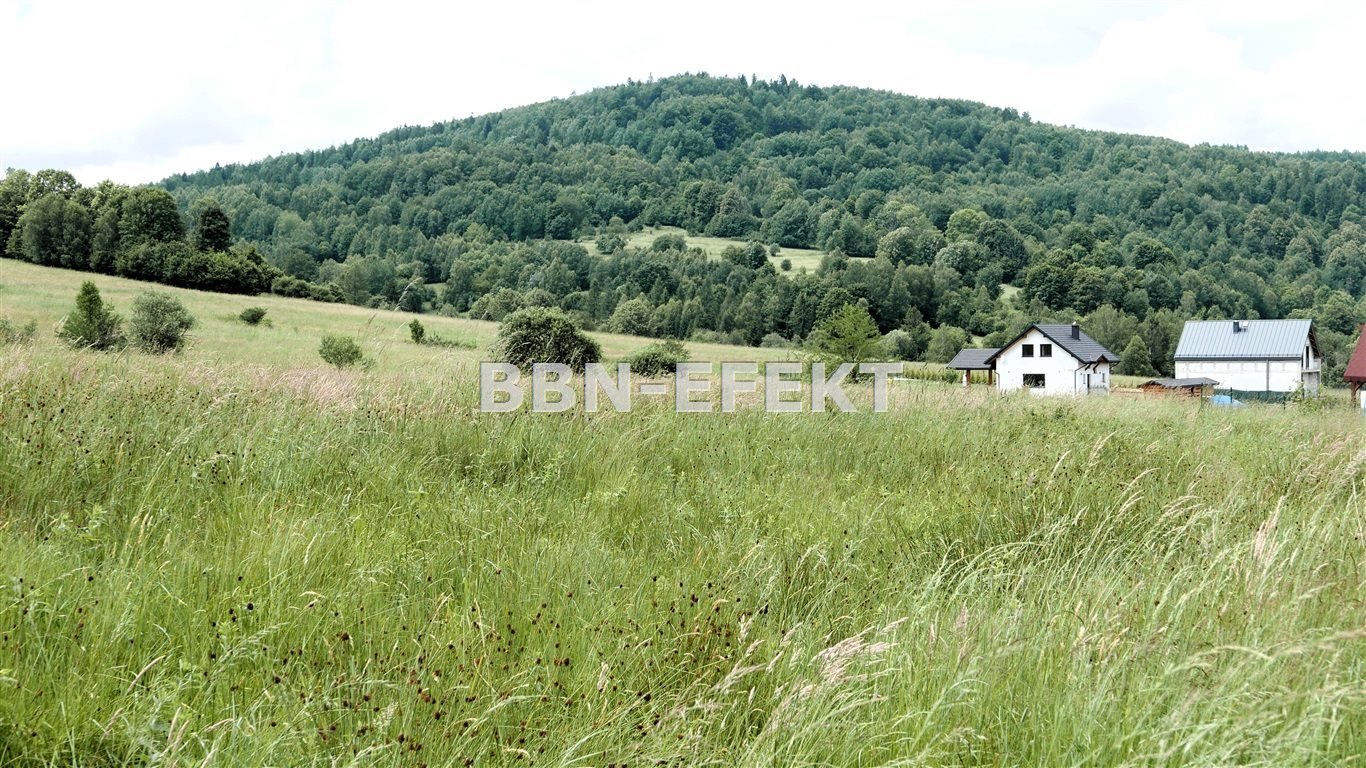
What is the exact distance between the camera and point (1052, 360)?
62.5 meters

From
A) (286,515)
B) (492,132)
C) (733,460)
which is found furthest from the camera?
(492,132)

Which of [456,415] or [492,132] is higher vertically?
[492,132]

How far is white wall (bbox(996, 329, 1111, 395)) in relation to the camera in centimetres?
6066

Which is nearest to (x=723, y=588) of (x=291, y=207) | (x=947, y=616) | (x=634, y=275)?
(x=947, y=616)

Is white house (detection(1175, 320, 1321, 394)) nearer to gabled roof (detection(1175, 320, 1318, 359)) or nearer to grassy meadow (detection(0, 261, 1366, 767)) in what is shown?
gabled roof (detection(1175, 320, 1318, 359))

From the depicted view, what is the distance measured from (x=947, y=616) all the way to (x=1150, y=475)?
3.69m

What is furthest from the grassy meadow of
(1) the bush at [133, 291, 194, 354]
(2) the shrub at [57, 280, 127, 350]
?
(1) the bush at [133, 291, 194, 354]

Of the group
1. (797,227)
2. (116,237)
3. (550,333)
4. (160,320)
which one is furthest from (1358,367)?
(797,227)

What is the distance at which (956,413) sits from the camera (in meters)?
9.38

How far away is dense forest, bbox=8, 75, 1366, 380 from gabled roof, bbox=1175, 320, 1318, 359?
18662 mm

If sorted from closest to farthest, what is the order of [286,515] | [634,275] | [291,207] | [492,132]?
[286,515], [634,275], [291,207], [492,132]

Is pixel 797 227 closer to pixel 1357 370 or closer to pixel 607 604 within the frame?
pixel 1357 370

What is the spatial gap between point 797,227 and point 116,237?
85744 mm

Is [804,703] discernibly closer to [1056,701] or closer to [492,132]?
[1056,701]
